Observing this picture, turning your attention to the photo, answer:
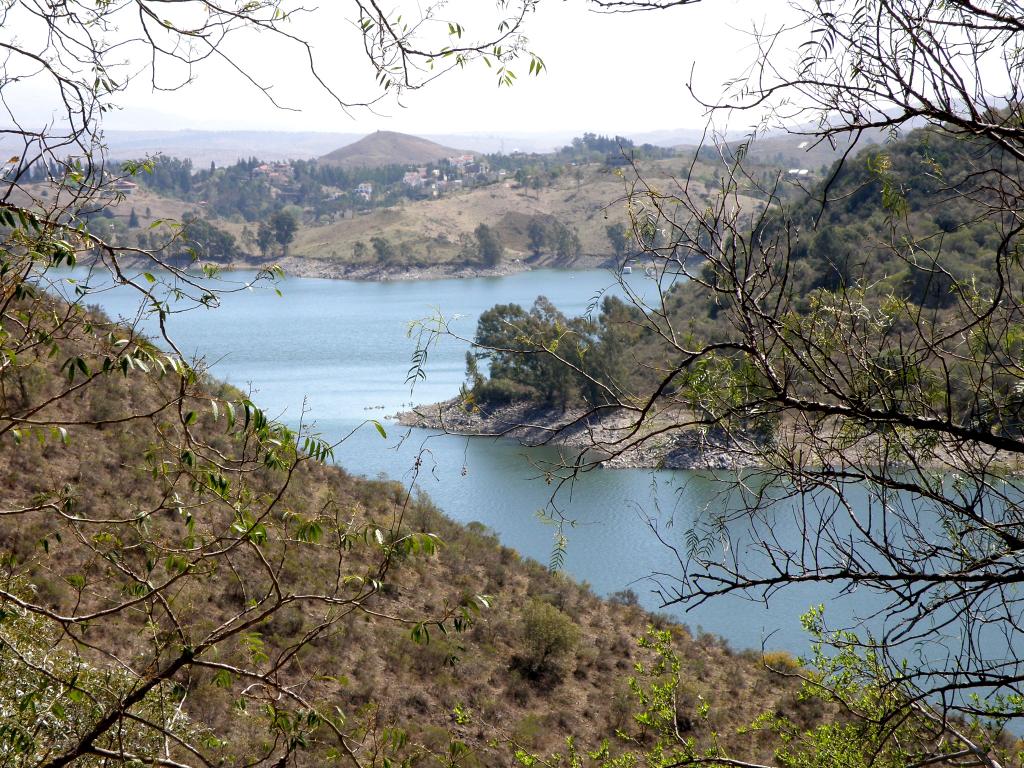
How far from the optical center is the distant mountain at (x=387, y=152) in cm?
14075

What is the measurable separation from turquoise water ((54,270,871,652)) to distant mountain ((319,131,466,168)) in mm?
103131

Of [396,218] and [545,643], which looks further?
[396,218]

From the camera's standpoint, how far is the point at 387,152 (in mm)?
147125

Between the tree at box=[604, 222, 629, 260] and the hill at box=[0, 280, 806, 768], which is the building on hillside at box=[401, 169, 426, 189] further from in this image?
the hill at box=[0, 280, 806, 768]

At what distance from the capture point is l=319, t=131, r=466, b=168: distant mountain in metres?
141

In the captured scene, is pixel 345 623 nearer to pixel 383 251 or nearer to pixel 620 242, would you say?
pixel 620 242

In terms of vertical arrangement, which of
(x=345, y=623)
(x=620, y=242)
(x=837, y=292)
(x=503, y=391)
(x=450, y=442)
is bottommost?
(x=450, y=442)

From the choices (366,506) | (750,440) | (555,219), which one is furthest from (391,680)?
(555,219)

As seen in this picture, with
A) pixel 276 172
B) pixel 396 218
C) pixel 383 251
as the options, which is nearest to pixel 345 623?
pixel 383 251

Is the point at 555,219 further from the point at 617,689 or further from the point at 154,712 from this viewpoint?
the point at 154,712

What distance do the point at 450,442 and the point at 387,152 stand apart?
134 m

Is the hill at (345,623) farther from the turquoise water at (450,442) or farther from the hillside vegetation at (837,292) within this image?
the hillside vegetation at (837,292)

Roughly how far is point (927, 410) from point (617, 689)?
6.76 metres

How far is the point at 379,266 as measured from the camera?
164 ft
